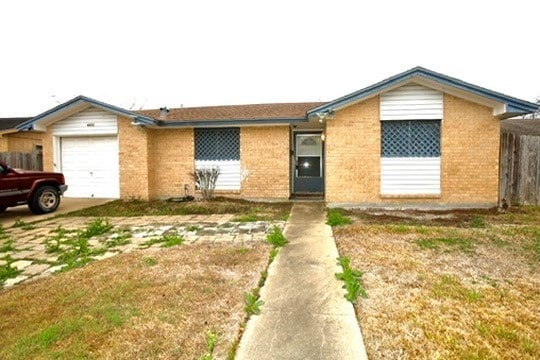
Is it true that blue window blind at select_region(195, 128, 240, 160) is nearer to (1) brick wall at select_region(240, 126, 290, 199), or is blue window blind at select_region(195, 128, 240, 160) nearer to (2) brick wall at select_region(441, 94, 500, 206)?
(1) brick wall at select_region(240, 126, 290, 199)

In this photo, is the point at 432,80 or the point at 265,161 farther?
the point at 265,161

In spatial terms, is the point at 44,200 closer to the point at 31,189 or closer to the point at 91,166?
the point at 31,189

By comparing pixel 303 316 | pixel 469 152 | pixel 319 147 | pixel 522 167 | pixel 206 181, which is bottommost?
pixel 303 316

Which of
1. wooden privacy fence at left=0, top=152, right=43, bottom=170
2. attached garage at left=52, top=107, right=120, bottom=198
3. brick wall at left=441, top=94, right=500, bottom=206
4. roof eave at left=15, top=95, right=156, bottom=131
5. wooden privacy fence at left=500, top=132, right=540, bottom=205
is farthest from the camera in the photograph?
wooden privacy fence at left=0, top=152, right=43, bottom=170

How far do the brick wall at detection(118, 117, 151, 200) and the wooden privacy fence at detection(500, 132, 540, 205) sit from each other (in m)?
11.8

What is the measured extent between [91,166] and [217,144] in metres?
5.03

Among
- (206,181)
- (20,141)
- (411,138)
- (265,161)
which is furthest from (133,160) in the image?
(20,141)

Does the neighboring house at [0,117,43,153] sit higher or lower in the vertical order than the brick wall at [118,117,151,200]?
higher

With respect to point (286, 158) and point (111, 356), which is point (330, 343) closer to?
point (111, 356)

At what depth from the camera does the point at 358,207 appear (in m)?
9.19

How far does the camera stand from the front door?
1222 cm

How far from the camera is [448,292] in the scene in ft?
10.9

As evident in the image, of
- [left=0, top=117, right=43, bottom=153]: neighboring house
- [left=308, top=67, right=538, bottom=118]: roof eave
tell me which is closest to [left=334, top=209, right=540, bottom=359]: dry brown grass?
[left=308, top=67, right=538, bottom=118]: roof eave

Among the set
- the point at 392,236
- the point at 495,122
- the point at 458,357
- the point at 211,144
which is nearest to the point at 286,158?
the point at 211,144
